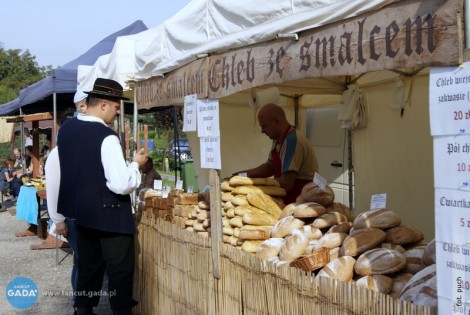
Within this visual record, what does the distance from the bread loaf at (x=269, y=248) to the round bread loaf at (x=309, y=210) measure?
0.22 m

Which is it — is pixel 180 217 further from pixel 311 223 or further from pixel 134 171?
pixel 311 223

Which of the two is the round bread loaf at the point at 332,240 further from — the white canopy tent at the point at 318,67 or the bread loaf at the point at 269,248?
the white canopy tent at the point at 318,67

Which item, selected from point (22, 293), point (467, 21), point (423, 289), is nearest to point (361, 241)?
point (423, 289)

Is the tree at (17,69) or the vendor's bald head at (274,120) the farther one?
the tree at (17,69)

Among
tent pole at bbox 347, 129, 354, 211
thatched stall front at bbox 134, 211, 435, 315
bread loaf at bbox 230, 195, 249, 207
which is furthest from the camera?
tent pole at bbox 347, 129, 354, 211

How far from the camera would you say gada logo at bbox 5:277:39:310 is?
19.8 ft

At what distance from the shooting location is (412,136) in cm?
538

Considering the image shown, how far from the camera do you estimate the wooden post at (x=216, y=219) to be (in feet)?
11.7

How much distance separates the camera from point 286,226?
11.2ft

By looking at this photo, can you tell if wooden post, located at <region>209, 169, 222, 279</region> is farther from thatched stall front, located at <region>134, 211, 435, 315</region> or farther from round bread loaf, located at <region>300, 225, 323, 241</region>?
round bread loaf, located at <region>300, 225, 323, 241</region>

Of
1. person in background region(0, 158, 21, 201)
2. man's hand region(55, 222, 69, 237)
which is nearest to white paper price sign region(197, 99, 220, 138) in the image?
man's hand region(55, 222, 69, 237)

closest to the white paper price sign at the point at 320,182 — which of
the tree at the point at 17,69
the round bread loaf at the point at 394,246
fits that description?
the round bread loaf at the point at 394,246

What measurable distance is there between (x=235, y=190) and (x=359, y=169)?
275 centimetres

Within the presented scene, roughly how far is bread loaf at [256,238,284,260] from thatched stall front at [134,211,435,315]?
0.11 meters
